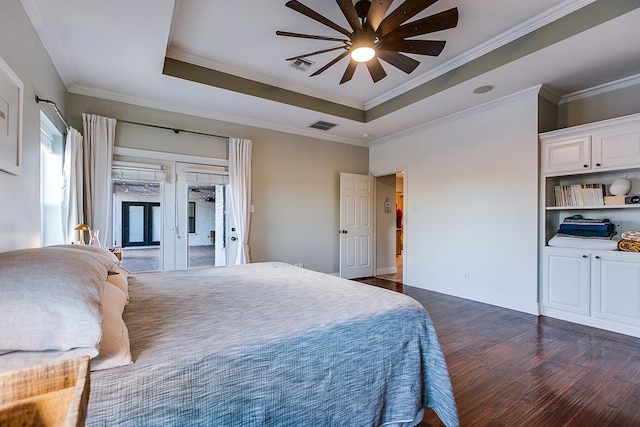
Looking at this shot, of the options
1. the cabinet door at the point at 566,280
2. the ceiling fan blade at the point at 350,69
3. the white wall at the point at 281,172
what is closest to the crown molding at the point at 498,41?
the ceiling fan blade at the point at 350,69

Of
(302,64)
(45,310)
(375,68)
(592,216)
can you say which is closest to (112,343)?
(45,310)

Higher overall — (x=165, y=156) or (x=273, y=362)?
(x=165, y=156)

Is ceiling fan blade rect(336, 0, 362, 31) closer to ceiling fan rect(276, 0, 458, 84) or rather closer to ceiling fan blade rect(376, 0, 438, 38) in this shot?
ceiling fan rect(276, 0, 458, 84)

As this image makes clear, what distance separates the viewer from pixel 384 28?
2475mm

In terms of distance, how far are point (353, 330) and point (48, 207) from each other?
11.7ft

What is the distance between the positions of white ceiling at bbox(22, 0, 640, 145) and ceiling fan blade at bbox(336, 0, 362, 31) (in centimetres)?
50

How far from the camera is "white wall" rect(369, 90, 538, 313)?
→ 3.84 meters

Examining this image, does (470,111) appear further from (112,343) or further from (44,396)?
(44,396)

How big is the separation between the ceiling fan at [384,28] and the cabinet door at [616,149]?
2221mm

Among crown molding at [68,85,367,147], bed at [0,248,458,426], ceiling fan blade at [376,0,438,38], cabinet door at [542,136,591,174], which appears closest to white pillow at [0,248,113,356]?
bed at [0,248,458,426]

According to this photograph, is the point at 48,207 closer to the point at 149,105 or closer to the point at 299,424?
the point at 149,105

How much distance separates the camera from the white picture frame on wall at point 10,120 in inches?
70.7

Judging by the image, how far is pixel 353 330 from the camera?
56.2 inches

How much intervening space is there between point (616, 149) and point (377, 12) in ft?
9.81
